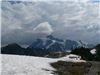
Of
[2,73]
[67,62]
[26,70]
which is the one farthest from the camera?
[67,62]

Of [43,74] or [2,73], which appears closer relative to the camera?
[2,73]

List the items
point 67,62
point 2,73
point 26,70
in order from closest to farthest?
point 2,73 → point 26,70 → point 67,62

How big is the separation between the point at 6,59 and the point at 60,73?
4202mm

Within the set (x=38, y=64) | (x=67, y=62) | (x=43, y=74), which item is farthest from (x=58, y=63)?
(x=43, y=74)

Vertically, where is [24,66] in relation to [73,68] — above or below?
above

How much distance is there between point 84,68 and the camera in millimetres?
24469

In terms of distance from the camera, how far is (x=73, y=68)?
23.6 m

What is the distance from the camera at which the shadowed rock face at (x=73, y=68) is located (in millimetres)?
22909

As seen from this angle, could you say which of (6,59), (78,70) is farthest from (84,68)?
(6,59)

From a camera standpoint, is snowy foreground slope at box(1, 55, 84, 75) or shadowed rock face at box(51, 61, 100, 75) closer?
snowy foreground slope at box(1, 55, 84, 75)

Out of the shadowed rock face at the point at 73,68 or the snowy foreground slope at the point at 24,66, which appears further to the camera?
the shadowed rock face at the point at 73,68

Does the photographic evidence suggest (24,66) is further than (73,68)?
No

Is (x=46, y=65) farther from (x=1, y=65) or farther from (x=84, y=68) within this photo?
(x=1, y=65)

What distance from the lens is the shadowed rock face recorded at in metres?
22.9
